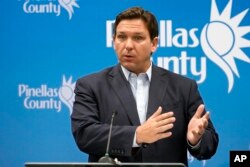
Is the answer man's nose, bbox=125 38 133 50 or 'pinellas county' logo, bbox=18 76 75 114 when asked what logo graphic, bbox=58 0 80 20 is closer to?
'pinellas county' logo, bbox=18 76 75 114

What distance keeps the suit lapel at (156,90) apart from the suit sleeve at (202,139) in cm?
16

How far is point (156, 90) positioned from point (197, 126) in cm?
37

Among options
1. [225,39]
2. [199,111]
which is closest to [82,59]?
[225,39]

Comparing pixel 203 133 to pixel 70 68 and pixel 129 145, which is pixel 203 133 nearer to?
pixel 129 145

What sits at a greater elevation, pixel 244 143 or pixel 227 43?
pixel 227 43

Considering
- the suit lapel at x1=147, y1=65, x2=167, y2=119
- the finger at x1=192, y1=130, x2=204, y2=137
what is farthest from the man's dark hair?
the finger at x1=192, y1=130, x2=204, y2=137

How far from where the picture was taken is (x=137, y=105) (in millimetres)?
3096

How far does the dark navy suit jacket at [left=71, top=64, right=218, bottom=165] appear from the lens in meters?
2.93

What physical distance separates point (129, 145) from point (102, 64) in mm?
1768

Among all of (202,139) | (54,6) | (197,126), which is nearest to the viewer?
(197,126)

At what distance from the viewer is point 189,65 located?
14.4 ft

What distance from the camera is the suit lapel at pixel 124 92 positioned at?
303cm

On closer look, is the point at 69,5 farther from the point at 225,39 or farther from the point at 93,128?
the point at 93,128

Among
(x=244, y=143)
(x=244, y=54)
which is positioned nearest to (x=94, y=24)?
(x=244, y=54)
